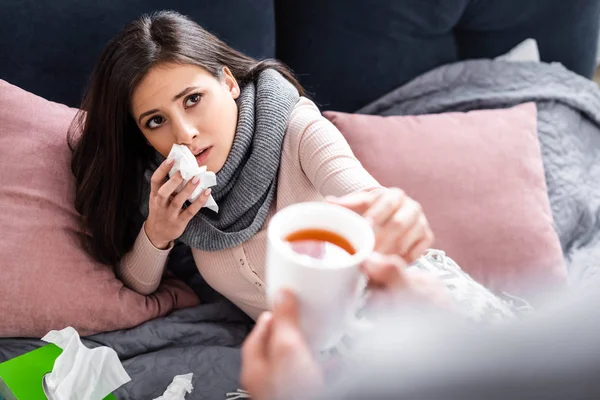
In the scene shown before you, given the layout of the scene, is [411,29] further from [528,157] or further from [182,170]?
[182,170]

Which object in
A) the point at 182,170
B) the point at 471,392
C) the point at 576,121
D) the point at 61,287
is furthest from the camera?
the point at 576,121

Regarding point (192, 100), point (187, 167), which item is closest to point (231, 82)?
point (192, 100)

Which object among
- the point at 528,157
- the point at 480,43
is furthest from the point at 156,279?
the point at 480,43

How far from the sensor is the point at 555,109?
1.49m

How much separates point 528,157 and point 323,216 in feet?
3.08

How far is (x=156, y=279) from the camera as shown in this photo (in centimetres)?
121

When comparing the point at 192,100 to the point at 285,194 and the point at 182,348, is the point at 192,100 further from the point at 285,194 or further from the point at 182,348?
the point at 182,348

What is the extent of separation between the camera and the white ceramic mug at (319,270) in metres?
0.52

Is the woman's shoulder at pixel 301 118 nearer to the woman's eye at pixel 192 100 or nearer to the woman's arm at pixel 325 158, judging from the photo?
the woman's arm at pixel 325 158

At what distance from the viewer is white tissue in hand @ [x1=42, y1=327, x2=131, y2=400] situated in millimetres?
1000

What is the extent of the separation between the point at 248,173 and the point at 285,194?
0.28 feet

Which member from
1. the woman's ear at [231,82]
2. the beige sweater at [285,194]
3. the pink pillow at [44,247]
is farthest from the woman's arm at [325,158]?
the pink pillow at [44,247]

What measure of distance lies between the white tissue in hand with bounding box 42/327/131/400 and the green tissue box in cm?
2

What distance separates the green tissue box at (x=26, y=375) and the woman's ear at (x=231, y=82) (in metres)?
0.60
